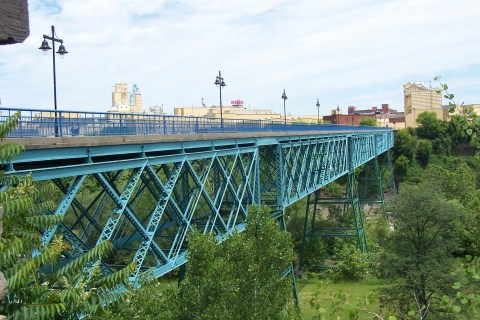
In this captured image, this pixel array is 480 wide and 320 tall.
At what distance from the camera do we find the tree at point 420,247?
21578mm

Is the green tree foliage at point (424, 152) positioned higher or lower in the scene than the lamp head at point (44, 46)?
lower

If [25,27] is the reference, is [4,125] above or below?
below

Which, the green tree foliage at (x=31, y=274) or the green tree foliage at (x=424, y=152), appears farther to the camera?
the green tree foliage at (x=424, y=152)

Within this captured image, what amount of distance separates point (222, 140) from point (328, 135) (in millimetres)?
14353

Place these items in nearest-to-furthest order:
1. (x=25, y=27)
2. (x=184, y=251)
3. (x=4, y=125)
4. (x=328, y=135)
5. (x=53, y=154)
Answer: (x=25, y=27) → (x=4, y=125) → (x=53, y=154) → (x=184, y=251) → (x=328, y=135)

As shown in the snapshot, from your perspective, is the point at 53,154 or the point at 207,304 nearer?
the point at 53,154

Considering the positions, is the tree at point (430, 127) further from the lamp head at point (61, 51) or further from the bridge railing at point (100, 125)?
the lamp head at point (61, 51)

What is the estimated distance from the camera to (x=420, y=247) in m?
23.2

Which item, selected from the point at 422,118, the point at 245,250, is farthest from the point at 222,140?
the point at 422,118

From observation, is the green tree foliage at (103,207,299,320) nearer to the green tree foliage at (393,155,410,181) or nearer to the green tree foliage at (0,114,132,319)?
the green tree foliage at (0,114,132,319)

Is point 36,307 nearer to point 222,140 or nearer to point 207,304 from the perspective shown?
point 207,304

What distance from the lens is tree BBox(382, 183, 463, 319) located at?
2158 cm

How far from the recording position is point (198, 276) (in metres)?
11.3

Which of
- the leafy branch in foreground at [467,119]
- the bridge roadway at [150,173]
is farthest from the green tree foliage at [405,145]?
the leafy branch in foreground at [467,119]
